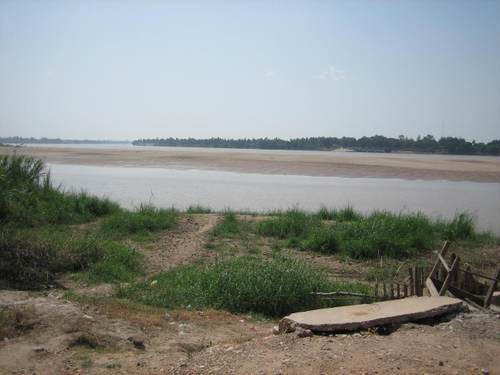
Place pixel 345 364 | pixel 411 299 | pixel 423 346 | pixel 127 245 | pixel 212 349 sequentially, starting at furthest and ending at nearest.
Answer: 1. pixel 127 245
2. pixel 411 299
3. pixel 212 349
4. pixel 423 346
5. pixel 345 364

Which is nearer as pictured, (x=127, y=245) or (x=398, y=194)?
(x=127, y=245)

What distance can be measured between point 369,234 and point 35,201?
861 centimetres

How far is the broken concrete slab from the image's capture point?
5.20 meters

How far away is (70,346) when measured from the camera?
4.89m

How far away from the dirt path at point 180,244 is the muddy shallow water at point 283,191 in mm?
4723

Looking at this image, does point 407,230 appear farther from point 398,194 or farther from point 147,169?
point 147,169

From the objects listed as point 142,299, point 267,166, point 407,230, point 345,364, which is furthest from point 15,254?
point 267,166

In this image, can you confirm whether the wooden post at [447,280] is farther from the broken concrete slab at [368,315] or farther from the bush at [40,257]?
the bush at [40,257]

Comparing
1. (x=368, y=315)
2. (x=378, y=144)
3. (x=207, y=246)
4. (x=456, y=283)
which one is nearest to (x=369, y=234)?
(x=207, y=246)

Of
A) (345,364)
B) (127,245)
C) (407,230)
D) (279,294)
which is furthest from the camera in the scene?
(407,230)

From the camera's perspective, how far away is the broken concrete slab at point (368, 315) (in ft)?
17.0

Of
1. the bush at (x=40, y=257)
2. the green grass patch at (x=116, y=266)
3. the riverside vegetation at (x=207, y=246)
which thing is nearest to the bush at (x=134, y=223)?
the riverside vegetation at (x=207, y=246)

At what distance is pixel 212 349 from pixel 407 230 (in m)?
7.96

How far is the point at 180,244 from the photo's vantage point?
435 inches
